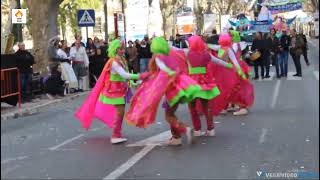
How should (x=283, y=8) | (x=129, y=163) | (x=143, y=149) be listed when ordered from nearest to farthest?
(x=129, y=163), (x=143, y=149), (x=283, y=8)

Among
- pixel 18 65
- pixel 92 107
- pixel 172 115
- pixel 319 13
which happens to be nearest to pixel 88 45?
pixel 18 65

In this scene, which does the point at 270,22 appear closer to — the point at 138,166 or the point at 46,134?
the point at 46,134

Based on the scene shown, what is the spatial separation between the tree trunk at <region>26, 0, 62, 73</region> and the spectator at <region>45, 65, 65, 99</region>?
2.19m

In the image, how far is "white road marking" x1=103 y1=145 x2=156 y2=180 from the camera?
7734 millimetres

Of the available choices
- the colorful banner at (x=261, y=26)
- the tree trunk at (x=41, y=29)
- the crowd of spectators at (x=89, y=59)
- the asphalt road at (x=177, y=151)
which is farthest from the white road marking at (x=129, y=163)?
the colorful banner at (x=261, y=26)

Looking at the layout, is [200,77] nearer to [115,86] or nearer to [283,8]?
[115,86]

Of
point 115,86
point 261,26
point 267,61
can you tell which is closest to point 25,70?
point 115,86

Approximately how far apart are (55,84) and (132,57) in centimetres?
621

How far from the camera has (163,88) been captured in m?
9.32

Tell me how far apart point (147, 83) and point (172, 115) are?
23.6 inches

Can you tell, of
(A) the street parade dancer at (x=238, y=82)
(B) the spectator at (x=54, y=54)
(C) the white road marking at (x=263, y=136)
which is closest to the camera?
(C) the white road marking at (x=263, y=136)

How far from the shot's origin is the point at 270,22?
1718 inches

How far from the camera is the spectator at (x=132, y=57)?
84.6 feet

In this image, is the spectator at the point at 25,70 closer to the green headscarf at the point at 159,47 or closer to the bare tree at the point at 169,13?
the green headscarf at the point at 159,47
